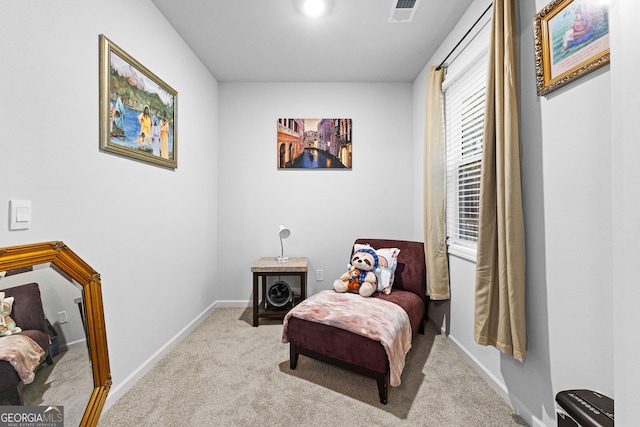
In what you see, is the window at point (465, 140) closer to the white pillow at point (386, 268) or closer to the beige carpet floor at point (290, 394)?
the white pillow at point (386, 268)

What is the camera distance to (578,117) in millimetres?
1199

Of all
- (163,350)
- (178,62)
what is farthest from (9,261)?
(178,62)

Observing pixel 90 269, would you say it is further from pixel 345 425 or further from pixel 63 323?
pixel 345 425

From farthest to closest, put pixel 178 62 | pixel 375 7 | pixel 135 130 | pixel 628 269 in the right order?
pixel 178 62
pixel 375 7
pixel 135 130
pixel 628 269

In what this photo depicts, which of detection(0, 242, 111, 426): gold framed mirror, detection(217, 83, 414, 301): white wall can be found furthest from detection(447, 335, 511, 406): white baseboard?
detection(0, 242, 111, 426): gold framed mirror

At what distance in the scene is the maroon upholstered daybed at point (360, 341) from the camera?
5.60 ft

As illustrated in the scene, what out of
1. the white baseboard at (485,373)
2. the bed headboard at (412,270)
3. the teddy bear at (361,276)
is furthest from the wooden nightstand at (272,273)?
the white baseboard at (485,373)

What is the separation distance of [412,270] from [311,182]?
153 centimetres

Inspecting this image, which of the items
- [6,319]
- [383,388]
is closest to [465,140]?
[383,388]

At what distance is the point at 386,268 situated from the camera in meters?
2.58

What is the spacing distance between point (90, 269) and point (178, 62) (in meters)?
1.91

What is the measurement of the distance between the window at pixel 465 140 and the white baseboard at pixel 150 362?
8.27 feet

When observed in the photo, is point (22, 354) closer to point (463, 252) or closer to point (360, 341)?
point (360, 341)

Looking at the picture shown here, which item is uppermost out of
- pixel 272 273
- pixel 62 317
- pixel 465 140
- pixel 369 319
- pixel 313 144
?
pixel 313 144
